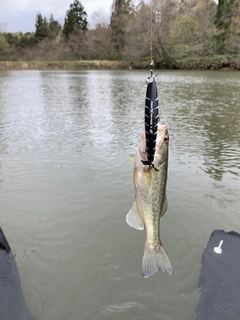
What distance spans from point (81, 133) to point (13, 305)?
335 inches

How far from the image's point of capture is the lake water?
11.9ft

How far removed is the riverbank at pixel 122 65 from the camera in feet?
164

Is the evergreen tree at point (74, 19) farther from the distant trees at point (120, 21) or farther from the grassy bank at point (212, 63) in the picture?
the grassy bank at point (212, 63)

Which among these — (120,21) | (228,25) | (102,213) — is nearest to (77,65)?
(120,21)

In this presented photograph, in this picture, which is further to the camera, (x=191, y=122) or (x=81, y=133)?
(x=191, y=122)

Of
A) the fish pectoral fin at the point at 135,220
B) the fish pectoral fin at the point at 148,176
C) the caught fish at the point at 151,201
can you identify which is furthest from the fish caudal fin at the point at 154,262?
the fish pectoral fin at the point at 148,176

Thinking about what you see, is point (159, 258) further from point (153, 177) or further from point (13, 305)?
point (13, 305)

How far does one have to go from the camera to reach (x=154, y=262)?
262cm

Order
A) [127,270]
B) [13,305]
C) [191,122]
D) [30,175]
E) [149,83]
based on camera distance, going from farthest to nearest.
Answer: [191,122] → [30,175] → [127,270] → [13,305] → [149,83]

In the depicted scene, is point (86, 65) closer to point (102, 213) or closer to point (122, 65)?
point (122, 65)

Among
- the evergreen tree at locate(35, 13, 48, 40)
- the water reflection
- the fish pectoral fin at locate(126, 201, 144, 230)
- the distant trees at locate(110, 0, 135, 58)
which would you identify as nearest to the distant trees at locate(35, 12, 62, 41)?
the evergreen tree at locate(35, 13, 48, 40)

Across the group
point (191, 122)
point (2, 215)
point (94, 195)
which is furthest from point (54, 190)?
point (191, 122)

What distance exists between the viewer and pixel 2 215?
5.42 m

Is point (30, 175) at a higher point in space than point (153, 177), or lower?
lower
